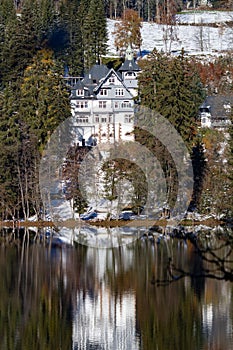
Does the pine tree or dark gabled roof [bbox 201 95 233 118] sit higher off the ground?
the pine tree

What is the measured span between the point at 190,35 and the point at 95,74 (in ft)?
78.9

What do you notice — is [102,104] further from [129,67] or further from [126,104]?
[129,67]

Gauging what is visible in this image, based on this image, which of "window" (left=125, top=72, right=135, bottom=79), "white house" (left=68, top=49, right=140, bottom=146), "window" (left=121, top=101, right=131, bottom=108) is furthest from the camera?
"window" (left=125, top=72, right=135, bottom=79)

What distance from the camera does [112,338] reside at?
1845cm

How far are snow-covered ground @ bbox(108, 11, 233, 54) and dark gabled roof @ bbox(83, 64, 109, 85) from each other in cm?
1158

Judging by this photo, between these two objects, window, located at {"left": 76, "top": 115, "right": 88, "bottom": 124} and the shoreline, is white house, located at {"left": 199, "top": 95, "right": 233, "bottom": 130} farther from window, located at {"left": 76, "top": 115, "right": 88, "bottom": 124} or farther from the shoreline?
the shoreline

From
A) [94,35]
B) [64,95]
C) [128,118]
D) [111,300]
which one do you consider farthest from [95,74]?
[111,300]

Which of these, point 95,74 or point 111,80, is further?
point 95,74

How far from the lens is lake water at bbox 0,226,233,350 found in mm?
18172

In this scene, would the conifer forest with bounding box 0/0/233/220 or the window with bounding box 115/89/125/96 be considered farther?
the window with bounding box 115/89/125/96

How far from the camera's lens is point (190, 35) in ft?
242


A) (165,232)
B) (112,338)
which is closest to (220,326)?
(112,338)

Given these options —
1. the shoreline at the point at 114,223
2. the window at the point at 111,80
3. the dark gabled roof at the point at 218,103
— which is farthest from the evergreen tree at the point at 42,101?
the dark gabled roof at the point at 218,103

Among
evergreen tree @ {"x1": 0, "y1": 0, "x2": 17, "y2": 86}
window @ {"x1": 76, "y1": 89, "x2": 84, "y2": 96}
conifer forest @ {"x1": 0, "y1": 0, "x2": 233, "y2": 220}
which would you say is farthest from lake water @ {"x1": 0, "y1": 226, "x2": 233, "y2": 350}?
evergreen tree @ {"x1": 0, "y1": 0, "x2": 17, "y2": 86}
